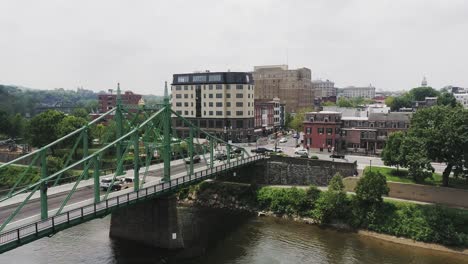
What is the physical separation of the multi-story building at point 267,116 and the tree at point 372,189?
62.8 metres

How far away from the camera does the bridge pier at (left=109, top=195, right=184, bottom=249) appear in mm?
41906

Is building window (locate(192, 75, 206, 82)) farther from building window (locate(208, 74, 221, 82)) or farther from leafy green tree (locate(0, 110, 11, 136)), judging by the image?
leafy green tree (locate(0, 110, 11, 136))

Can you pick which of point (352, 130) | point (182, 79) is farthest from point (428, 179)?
point (182, 79)

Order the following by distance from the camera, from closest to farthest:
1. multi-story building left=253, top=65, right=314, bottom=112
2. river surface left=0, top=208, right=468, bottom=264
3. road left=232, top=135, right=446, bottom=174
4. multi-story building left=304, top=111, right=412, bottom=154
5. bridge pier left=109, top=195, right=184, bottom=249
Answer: river surface left=0, top=208, right=468, bottom=264 → bridge pier left=109, top=195, right=184, bottom=249 → road left=232, top=135, right=446, bottom=174 → multi-story building left=304, top=111, right=412, bottom=154 → multi-story building left=253, top=65, right=314, bottom=112

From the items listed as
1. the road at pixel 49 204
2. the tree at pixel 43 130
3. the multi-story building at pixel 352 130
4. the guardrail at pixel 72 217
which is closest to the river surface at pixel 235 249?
the road at pixel 49 204

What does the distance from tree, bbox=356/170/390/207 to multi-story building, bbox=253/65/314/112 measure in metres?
115

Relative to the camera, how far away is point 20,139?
106312mm

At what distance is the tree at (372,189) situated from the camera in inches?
1906

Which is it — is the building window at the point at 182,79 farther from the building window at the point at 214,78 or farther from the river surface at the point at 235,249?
the river surface at the point at 235,249

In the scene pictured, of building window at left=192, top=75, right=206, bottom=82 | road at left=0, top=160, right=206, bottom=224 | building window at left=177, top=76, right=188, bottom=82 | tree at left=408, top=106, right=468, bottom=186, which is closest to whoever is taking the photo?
road at left=0, top=160, right=206, bottom=224

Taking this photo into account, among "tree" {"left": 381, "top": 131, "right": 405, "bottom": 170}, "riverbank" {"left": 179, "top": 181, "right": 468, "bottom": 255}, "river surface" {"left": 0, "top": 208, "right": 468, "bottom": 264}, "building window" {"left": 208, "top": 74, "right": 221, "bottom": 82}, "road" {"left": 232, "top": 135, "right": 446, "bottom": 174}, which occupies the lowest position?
"river surface" {"left": 0, "top": 208, "right": 468, "bottom": 264}

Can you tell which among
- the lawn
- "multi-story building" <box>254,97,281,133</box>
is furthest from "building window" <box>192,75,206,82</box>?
the lawn

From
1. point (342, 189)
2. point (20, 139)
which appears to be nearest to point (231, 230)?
point (342, 189)

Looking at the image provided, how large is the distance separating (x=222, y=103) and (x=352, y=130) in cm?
3686
